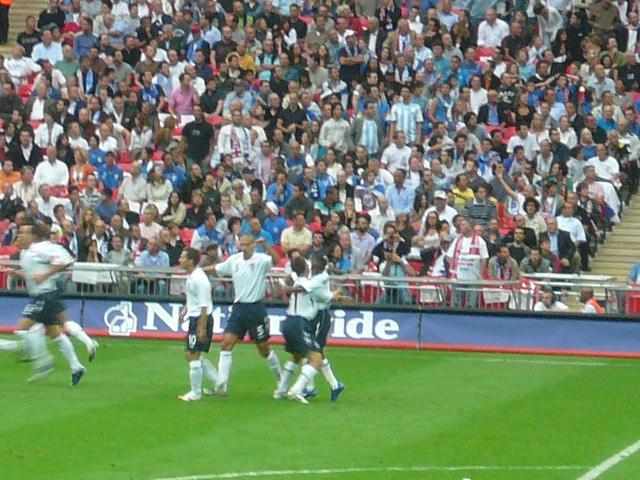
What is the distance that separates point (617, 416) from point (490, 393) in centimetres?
215

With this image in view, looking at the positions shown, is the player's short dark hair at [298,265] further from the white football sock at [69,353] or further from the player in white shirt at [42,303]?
the white football sock at [69,353]

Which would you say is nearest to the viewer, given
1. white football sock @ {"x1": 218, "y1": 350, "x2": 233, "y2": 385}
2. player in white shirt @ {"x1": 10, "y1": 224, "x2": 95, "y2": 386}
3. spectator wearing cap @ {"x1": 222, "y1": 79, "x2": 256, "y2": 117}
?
white football sock @ {"x1": 218, "y1": 350, "x2": 233, "y2": 385}

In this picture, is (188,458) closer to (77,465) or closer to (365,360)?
(77,465)

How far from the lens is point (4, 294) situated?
25.3 m

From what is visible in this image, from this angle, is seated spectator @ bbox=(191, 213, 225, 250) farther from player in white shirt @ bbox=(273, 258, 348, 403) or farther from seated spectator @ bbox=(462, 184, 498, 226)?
player in white shirt @ bbox=(273, 258, 348, 403)

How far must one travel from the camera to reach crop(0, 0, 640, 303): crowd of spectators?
26297 mm

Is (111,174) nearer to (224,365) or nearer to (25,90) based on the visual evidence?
(25,90)

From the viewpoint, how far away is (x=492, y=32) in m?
31.7

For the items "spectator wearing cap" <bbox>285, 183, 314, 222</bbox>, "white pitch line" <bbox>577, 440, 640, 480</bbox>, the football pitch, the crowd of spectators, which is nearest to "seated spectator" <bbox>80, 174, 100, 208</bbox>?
the crowd of spectators

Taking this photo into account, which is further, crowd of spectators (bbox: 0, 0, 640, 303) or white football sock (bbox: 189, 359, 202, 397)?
crowd of spectators (bbox: 0, 0, 640, 303)

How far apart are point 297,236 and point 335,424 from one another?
1054 cm

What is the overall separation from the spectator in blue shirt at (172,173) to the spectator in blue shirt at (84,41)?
16.6 feet

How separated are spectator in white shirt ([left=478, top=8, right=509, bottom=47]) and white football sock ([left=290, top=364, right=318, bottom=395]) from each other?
1574 cm

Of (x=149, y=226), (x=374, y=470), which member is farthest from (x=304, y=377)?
(x=149, y=226)
